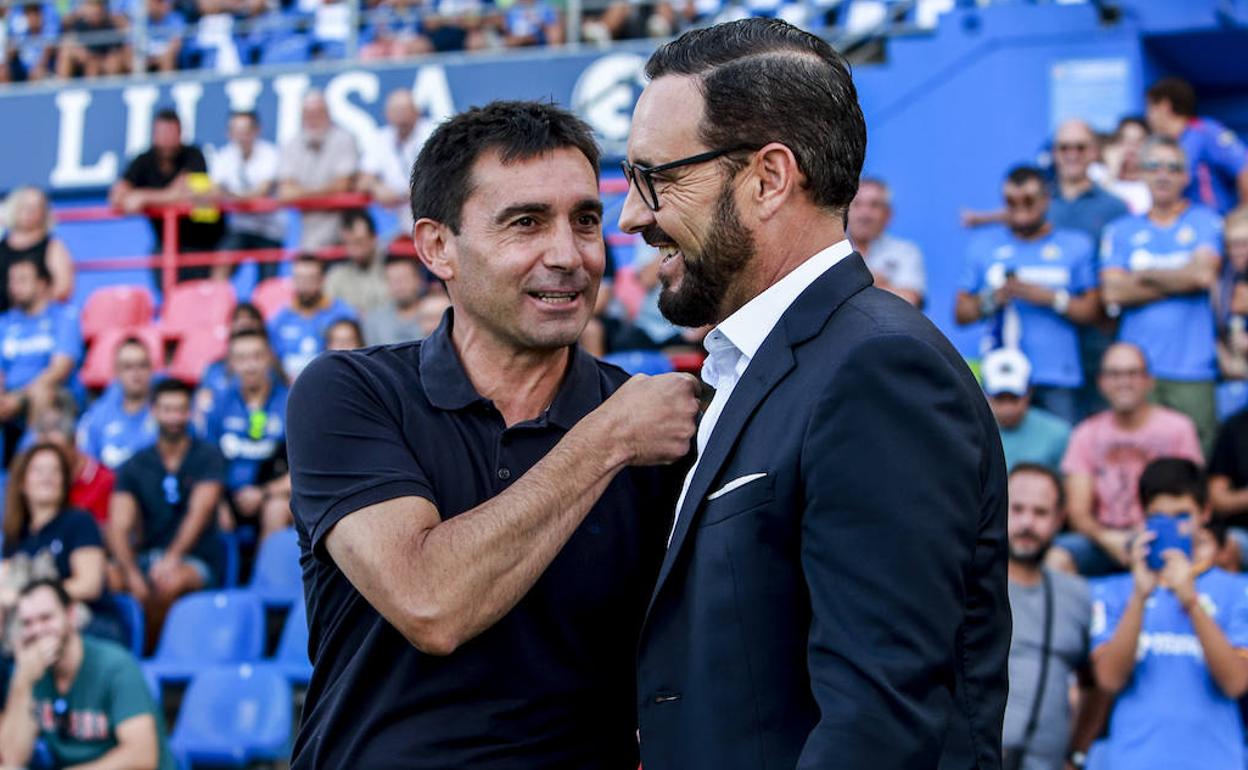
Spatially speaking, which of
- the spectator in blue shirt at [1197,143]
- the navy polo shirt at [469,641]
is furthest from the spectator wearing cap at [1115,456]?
the navy polo shirt at [469,641]

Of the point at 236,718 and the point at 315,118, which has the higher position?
the point at 315,118

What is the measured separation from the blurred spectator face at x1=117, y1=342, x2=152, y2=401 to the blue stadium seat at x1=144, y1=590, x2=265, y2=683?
1895mm

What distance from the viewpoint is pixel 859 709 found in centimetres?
210

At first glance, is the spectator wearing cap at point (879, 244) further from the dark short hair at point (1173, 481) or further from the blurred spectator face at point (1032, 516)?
the dark short hair at point (1173, 481)

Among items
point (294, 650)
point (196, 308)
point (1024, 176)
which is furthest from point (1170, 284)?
point (196, 308)

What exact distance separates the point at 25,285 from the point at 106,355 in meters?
0.72

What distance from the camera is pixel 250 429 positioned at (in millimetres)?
9055

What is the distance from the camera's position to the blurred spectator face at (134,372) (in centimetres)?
973

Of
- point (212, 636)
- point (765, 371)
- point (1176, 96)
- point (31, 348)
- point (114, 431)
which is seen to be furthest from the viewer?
point (31, 348)

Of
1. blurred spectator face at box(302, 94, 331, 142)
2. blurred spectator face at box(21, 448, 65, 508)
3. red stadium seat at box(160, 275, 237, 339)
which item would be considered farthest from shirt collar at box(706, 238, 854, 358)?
blurred spectator face at box(302, 94, 331, 142)

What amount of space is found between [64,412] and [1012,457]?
5.71 metres

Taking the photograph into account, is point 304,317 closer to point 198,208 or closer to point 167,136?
point 198,208

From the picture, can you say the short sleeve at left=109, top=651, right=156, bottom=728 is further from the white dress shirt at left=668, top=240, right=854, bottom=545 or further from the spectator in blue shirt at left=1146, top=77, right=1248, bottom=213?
the spectator in blue shirt at left=1146, top=77, right=1248, bottom=213

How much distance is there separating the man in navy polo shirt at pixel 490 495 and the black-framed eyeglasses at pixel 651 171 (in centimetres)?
38
